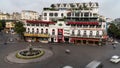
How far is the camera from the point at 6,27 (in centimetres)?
10944

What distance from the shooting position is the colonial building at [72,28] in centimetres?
5634

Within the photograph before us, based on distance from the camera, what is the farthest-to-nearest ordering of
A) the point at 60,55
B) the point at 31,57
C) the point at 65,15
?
the point at 65,15 → the point at 60,55 → the point at 31,57

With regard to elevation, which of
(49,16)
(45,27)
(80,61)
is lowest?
(80,61)

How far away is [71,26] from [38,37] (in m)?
14.1

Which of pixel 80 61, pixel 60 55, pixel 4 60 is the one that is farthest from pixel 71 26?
pixel 4 60

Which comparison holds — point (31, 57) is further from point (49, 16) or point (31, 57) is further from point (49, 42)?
point (49, 16)

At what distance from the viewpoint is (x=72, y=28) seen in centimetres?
5909

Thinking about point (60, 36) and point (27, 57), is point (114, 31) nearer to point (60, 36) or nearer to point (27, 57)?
point (60, 36)

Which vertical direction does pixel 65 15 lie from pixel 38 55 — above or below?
above

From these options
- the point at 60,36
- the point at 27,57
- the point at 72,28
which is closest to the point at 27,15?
the point at 60,36

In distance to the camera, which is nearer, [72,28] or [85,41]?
[85,41]

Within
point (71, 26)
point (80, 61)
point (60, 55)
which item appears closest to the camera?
point (80, 61)

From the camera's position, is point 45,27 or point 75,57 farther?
point 45,27

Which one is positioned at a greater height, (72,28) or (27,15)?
(27,15)
